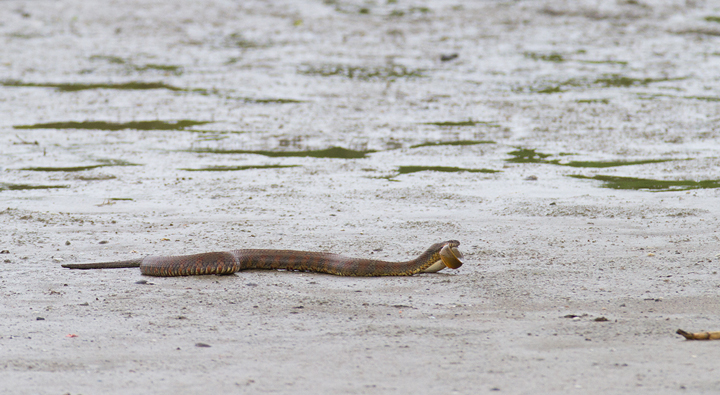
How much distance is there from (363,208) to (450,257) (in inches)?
112

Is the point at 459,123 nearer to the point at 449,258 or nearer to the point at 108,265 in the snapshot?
the point at 449,258

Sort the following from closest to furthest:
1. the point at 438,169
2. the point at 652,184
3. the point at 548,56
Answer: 1. the point at 652,184
2. the point at 438,169
3. the point at 548,56

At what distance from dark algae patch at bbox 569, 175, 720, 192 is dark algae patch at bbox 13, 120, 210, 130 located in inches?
290

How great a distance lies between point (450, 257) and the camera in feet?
21.4

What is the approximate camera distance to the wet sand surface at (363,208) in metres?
4.70

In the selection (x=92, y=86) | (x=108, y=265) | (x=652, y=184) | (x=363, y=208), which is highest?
(x=92, y=86)

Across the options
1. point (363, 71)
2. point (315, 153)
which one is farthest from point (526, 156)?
point (363, 71)

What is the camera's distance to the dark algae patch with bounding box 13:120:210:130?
14547mm

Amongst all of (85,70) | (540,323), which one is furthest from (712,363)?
(85,70)

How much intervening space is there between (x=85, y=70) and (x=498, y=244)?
50.6ft

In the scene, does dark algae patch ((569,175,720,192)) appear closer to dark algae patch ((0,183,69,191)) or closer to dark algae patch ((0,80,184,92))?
dark algae patch ((0,183,69,191))

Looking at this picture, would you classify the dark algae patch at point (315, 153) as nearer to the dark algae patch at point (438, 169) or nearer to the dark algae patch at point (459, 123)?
the dark algae patch at point (438, 169)

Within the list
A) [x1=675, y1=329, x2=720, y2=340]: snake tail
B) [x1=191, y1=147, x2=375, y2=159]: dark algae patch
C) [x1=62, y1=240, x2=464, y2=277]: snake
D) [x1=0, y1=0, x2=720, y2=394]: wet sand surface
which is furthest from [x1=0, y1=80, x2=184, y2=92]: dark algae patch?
[x1=675, y1=329, x2=720, y2=340]: snake tail

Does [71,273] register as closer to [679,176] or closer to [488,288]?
[488,288]
